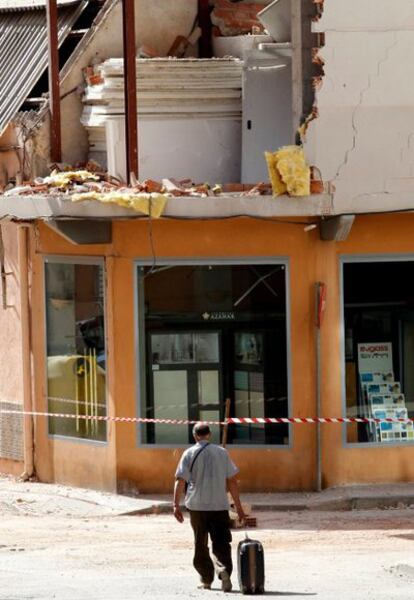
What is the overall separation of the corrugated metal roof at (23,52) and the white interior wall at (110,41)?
22.2 inches

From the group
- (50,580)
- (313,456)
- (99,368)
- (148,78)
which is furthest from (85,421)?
(50,580)

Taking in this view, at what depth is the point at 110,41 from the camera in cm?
2266

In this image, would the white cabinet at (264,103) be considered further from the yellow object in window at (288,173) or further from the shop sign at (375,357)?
the shop sign at (375,357)

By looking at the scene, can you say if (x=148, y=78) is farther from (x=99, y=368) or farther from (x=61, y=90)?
(x=99, y=368)

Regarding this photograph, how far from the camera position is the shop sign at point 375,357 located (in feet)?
68.8

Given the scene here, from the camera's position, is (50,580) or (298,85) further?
(298,85)

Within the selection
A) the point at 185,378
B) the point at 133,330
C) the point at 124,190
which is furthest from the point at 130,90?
the point at 185,378

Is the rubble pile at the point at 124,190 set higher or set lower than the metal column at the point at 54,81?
lower

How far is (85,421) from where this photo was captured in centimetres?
2142

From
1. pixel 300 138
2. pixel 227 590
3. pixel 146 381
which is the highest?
pixel 300 138

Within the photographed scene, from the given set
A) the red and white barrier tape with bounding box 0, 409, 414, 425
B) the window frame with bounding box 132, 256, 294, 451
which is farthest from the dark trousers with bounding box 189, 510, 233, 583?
the window frame with bounding box 132, 256, 294, 451

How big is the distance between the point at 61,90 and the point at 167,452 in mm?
4925

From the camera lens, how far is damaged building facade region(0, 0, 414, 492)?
2027 centimetres

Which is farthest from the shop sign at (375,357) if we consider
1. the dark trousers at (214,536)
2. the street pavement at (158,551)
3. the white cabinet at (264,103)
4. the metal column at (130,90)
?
the dark trousers at (214,536)
